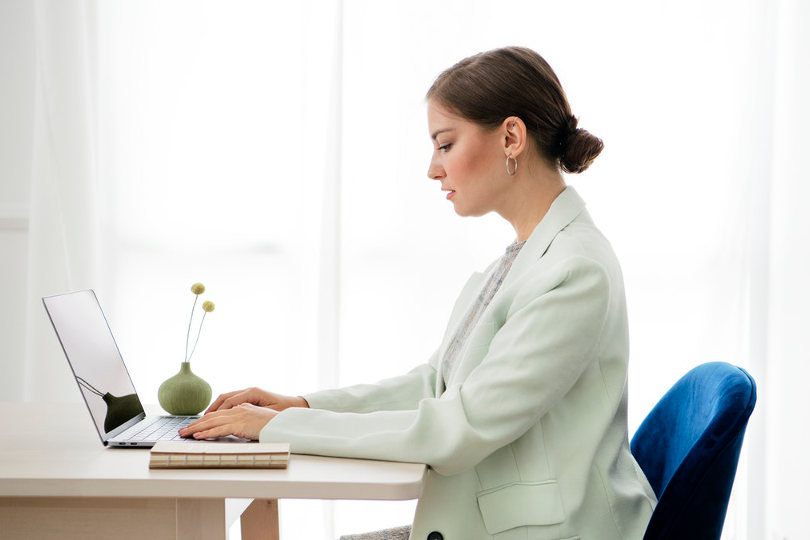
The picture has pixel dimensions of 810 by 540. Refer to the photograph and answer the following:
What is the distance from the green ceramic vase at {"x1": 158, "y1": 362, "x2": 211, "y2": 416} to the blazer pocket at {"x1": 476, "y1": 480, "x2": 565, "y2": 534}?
55 centimetres

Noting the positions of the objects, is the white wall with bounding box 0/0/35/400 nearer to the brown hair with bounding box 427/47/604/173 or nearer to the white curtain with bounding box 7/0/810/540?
the white curtain with bounding box 7/0/810/540

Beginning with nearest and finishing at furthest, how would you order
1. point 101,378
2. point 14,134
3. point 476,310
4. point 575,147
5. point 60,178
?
point 101,378 < point 575,147 < point 476,310 < point 60,178 < point 14,134

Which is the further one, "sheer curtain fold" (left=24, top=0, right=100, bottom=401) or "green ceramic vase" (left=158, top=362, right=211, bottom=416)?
"sheer curtain fold" (left=24, top=0, right=100, bottom=401)

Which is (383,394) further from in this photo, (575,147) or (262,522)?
(575,147)

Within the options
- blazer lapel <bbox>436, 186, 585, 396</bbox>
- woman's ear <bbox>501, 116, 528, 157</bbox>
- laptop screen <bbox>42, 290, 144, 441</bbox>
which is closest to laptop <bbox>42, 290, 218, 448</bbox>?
laptop screen <bbox>42, 290, 144, 441</bbox>

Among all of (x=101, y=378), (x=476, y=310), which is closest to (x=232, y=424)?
(x=101, y=378)

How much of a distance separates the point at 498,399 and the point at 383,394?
47 centimetres

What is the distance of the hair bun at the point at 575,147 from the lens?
1.34 m

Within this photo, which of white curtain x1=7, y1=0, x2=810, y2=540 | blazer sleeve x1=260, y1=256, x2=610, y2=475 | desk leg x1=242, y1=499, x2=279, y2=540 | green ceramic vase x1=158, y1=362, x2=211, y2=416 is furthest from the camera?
white curtain x1=7, y1=0, x2=810, y2=540

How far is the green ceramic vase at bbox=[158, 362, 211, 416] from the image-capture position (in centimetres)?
140

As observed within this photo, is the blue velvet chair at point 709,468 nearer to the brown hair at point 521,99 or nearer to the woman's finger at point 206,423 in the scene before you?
the brown hair at point 521,99

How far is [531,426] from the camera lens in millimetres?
1124

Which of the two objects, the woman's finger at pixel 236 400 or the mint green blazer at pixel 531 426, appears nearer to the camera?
the mint green blazer at pixel 531 426

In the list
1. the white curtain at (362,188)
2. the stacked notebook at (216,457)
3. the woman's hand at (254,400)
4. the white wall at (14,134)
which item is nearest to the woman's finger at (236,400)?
the woman's hand at (254,400)
